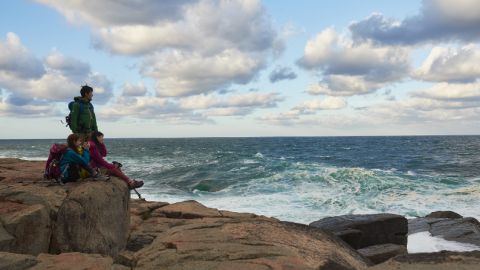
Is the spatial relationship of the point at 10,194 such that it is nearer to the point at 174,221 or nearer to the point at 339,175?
the point at 174,221

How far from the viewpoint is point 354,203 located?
13.1 m

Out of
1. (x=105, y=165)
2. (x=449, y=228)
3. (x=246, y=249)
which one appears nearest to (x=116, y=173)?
(x=105, y=165)

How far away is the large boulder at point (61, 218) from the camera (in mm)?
3871

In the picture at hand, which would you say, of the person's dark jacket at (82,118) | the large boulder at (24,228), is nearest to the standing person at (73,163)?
the large boulder at (24,228)

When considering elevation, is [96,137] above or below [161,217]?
above

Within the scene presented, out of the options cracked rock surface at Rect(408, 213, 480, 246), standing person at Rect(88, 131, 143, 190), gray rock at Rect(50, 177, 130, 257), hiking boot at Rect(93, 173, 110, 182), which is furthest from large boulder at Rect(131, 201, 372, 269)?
cracked rock surface at Rect(408, 213, 480, 246)

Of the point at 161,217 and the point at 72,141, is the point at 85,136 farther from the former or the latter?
the point at 161,217

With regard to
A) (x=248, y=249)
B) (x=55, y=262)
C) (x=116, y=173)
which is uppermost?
(x=116, y=173)

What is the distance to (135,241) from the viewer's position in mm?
5730

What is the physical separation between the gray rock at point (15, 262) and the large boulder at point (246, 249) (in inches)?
41.0

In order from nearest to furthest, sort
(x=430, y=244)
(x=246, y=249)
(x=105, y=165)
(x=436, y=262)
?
1. (x=436, y=262)
2. (x=246, y=249)
3. (x=105, y=165)
4. (x=430, y=244)

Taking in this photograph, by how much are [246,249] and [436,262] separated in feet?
6.03

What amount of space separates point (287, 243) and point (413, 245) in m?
6.37

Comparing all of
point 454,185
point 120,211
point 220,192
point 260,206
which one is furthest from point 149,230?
point 454,185
